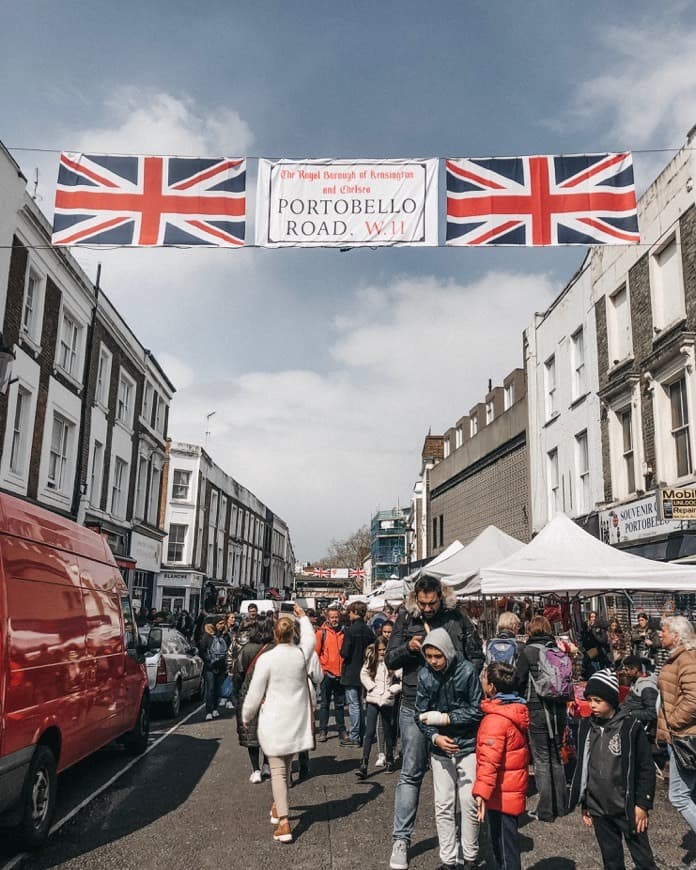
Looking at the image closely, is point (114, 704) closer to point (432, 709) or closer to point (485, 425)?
point (432, 709)

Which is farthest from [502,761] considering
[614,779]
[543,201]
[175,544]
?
[175,544]

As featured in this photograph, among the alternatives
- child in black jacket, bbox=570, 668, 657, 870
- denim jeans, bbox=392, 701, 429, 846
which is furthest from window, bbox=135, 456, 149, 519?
child in black jacket, bbox=570, 668, 657, 870

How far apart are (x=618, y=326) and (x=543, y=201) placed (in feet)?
29.4

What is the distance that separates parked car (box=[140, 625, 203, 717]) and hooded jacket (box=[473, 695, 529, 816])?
8.00 metres

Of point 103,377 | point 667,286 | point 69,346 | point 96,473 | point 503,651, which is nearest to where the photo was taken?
point 503,651

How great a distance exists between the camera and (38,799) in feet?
19.6

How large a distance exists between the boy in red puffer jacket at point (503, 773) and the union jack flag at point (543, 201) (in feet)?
21.2

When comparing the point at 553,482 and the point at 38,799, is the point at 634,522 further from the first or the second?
the point at 38,799

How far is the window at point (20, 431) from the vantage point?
57.6 ft

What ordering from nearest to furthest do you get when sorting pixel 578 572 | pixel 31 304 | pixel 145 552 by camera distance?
pixel 578 572 → pixel 31 304 → pixel 145 552

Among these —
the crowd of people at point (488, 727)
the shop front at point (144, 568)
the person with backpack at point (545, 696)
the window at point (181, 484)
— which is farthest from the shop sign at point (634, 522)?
the window at point (181, 484)

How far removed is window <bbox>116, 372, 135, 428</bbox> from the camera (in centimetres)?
2648

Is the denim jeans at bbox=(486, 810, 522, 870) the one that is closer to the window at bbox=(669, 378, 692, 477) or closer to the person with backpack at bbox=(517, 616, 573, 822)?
the person with backpack at bbox=(517, 616, 573, 822)

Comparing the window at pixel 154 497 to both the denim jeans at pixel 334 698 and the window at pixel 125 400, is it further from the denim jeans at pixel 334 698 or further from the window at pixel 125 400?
the denim jeans at pixel 334 698
